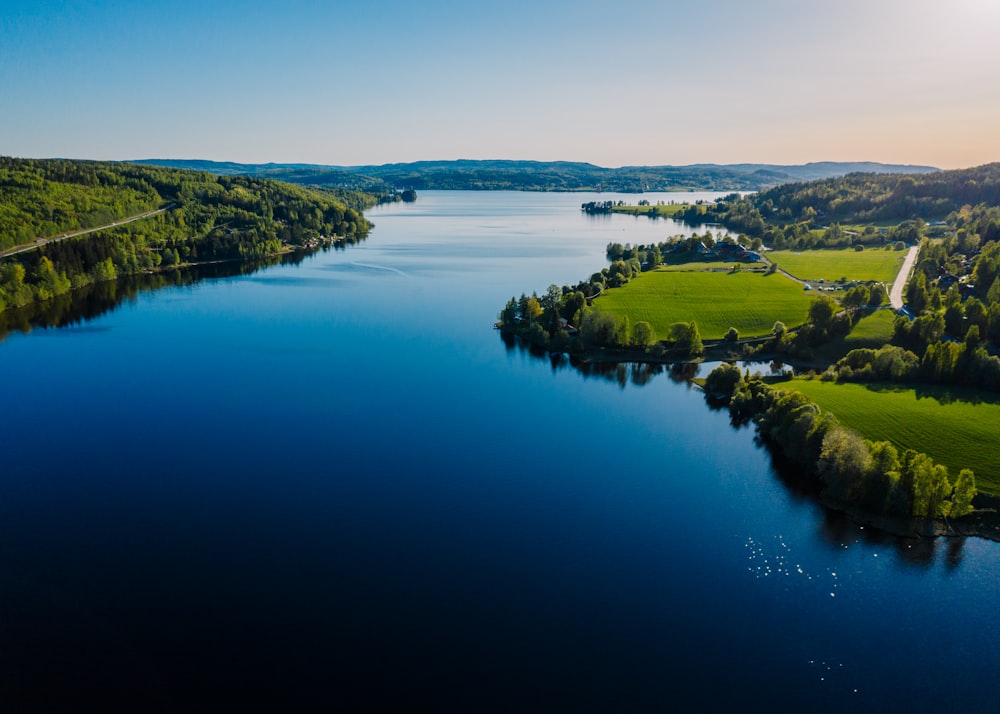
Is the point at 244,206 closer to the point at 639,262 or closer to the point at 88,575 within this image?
the point at 639,262

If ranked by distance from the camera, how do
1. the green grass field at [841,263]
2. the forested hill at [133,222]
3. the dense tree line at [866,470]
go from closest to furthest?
the dense tree line at [866,470] → the green grass field at [841,263] → the forested hill at [133,222]

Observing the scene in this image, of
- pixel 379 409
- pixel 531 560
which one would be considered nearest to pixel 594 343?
pixel 379 409

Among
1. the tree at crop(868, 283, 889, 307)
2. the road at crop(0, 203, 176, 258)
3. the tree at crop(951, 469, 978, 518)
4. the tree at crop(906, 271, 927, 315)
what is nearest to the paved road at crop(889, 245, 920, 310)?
the tree at crop(906, 271, 927, 315)

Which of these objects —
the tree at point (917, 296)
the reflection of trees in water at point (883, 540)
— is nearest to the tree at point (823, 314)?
the tree at point (917, 296)

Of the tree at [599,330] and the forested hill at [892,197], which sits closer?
the tree at [599,330]

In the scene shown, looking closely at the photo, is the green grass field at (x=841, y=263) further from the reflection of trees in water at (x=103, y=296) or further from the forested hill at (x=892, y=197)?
the reflection of trees in water at (x=103, y=296)

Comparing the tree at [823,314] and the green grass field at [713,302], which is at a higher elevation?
the tree at [823,314]
